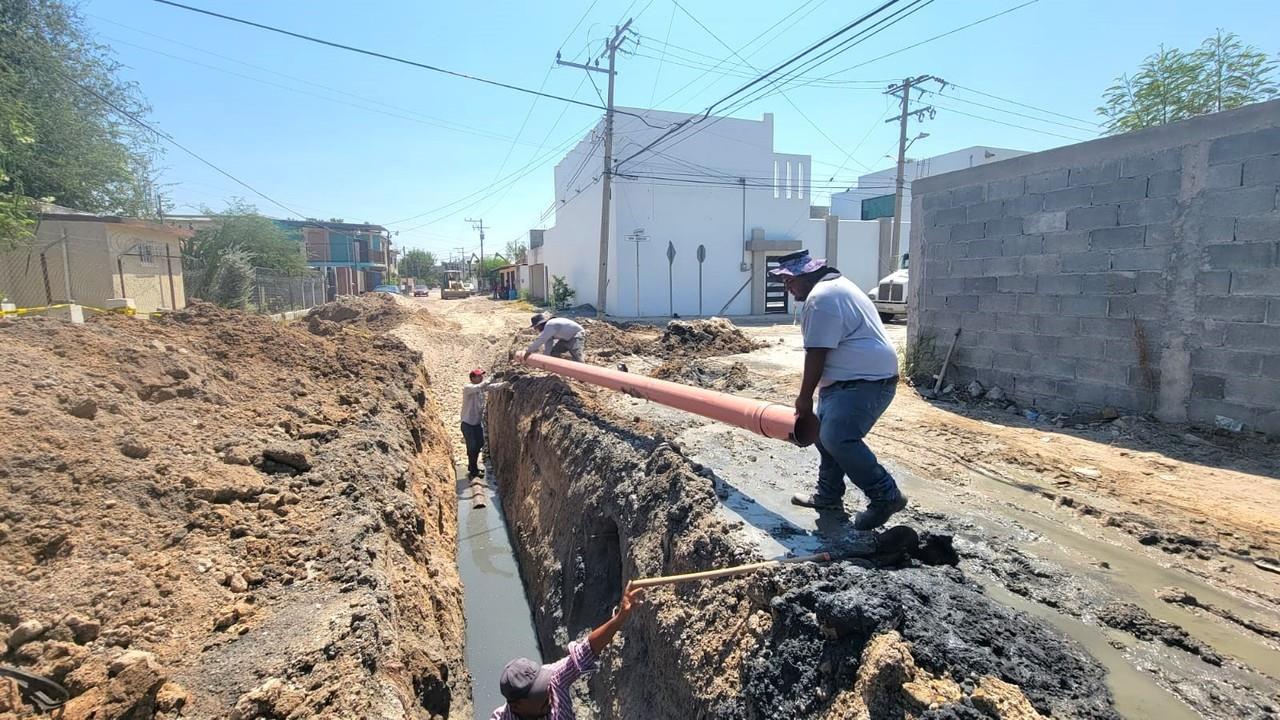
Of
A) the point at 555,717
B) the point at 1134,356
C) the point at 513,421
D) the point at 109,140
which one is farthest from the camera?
the point at 109,140

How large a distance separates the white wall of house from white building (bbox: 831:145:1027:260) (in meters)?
12.5

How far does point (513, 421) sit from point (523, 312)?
21.7m

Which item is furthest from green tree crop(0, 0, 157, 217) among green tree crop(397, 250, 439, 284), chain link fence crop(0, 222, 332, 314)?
green tree crop(397, 250, 439, 284)

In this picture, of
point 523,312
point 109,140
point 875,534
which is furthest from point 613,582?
point 523,312

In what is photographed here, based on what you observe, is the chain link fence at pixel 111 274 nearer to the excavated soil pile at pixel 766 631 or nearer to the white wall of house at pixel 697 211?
the excavated soil pile at pixel 766 631

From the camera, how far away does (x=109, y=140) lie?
1730 cm

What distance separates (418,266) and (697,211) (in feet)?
290

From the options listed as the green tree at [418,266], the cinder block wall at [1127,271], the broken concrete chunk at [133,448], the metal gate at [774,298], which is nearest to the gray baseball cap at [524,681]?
the broken concrete chunk at [133,448]

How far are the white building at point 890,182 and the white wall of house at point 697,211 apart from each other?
492 inches

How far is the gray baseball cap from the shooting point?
278 centimetres

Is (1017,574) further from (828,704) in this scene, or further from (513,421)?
(513,421)

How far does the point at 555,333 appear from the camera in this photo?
905cm

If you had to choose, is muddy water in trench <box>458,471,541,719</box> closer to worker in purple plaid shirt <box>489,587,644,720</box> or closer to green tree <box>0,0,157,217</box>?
worker in purple plaid shirt <box>489,587,644,720</box>

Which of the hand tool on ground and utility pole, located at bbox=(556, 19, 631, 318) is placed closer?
the hand tool on ground
